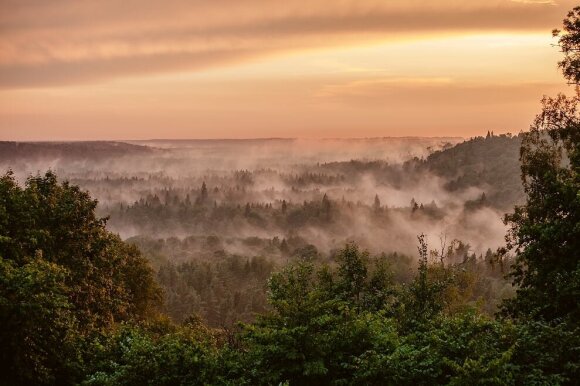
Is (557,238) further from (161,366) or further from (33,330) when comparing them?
(33,330)

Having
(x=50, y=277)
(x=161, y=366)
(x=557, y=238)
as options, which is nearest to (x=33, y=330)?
(x=50, y=277)

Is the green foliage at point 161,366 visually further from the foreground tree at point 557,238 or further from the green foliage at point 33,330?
the foreground tree at point 557,238

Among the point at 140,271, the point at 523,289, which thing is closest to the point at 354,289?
the point at 523,289

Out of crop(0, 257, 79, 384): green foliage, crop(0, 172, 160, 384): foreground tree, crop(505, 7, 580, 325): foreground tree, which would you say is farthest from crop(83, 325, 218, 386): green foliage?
crop(505, 7, 580, 325): foreground tree

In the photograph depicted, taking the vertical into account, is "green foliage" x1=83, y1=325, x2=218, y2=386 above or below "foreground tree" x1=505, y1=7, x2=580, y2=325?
below

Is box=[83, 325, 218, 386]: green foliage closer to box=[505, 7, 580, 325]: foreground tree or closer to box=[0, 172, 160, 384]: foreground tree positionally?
box=[0, 172, 160, 384]: foreground tree

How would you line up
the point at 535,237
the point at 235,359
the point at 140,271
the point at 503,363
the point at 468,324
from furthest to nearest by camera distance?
the point at 140,271
the point at 535,237
the point at 235,359
the point at 468,324
the point at 503,363

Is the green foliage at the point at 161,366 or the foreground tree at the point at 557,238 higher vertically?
the foreground tree at the point at 557,238

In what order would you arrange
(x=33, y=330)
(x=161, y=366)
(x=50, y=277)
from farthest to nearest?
(x=50, y=277), (x=33, y=330), (x=161, y=366)

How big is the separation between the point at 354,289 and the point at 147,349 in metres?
16.4

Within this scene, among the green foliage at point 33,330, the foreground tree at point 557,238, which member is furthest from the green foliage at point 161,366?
the foreground tree at point 557,238

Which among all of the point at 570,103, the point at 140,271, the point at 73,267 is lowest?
the point at 140,271

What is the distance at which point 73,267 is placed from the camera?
38.8 metres

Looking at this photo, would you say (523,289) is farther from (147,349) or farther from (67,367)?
(67,367)
